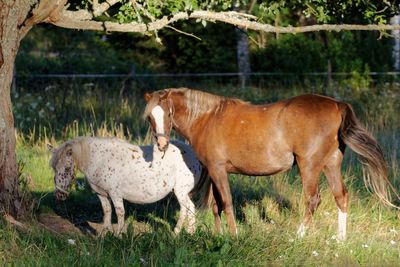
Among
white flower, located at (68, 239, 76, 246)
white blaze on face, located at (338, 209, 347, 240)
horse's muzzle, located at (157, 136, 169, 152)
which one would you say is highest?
horse's muzzle, located at (157, 136, 169, 152)

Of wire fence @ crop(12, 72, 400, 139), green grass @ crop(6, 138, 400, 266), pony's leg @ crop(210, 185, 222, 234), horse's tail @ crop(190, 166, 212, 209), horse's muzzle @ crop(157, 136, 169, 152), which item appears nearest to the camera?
green grass @ crop(6, 138, 400, 266)

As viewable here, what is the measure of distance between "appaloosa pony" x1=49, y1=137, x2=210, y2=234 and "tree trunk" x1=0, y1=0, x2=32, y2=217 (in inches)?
19.7

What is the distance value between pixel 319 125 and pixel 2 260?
10.8 ft

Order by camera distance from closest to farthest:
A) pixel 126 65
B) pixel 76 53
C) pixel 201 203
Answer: pixel 201 203, pixel 126 65, pixel 76 53

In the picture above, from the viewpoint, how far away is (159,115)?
26.4 ft

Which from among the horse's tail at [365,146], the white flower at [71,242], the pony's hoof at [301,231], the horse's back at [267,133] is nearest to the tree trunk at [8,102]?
the white flower at [71,242]

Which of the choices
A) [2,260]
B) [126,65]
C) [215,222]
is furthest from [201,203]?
[126,65]

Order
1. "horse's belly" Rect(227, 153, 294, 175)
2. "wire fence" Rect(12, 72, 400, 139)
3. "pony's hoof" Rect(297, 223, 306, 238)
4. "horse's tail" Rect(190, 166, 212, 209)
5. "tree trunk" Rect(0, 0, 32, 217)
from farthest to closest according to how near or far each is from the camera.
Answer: "wire fence" Rect(12, 72, 400, 139) → "horse's tail" Rect(190, 166, 212, 209) → "tree trunk" Rect(0, 0, 32, 217) → "horse's belly" Rect(227, 153, 294, 175) → "pony's hoof" Rect(297, 223, 306, 238)

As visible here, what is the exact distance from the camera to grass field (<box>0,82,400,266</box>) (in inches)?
267

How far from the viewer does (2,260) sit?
6801 mm

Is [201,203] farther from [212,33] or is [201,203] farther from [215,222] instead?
[212,33]

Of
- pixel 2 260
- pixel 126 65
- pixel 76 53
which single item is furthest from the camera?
pixel 76 53

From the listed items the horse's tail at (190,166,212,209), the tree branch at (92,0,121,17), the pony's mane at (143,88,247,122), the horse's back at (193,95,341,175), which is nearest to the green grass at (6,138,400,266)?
the horse's tail at (190,166,212,209)

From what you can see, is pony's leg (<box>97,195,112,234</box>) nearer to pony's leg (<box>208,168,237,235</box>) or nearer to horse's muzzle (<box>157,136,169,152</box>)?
horse's muzzle (<box>157,136,169,152</box>)
